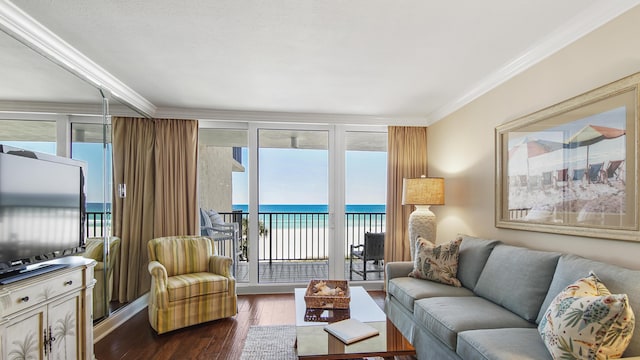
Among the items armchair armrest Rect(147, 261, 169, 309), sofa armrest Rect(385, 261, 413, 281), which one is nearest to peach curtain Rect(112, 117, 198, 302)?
armchair armrest Rect(147, 261, 169, 309)

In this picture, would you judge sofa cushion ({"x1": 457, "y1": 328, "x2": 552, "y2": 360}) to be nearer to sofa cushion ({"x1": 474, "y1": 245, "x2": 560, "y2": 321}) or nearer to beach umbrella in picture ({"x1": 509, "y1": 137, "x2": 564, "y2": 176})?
sofa cushion ({"x1": 474, "y1": 245, "x2": 560, "y2": 321})

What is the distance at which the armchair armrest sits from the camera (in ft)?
9.90

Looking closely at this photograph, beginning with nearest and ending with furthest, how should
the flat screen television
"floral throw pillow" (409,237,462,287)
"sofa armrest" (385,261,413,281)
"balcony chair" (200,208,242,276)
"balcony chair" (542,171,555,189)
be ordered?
the flat screen television
"balcony chair" (542,171,555,189)
"floral throw pillow" (409,237,462,287)
"sofa armrest" (385,261,413,281)
"balcony chair" (200,208,242,276)

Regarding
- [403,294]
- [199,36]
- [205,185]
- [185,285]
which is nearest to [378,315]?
[403,294]

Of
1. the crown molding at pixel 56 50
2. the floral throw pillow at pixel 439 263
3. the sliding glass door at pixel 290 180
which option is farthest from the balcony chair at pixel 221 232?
the floral throw pillow at pixel 439 263

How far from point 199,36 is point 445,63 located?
1988 mm

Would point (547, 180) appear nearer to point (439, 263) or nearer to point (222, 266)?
point (439, 263)

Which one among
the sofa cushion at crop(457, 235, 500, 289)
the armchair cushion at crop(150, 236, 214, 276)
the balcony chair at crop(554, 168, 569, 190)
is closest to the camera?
the balcony chair at crop(554, 168, 569, 190)

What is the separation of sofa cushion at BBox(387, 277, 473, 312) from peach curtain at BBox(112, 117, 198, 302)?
2.67 meters

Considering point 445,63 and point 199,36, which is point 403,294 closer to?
point 445,63

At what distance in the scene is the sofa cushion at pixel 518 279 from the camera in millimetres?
2090

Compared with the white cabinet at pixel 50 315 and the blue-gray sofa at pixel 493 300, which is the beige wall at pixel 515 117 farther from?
the white cabinet at pixel 50 315

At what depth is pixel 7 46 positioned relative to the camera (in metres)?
2.05

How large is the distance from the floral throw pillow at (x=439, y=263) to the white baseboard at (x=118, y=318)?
3008 millimetres
